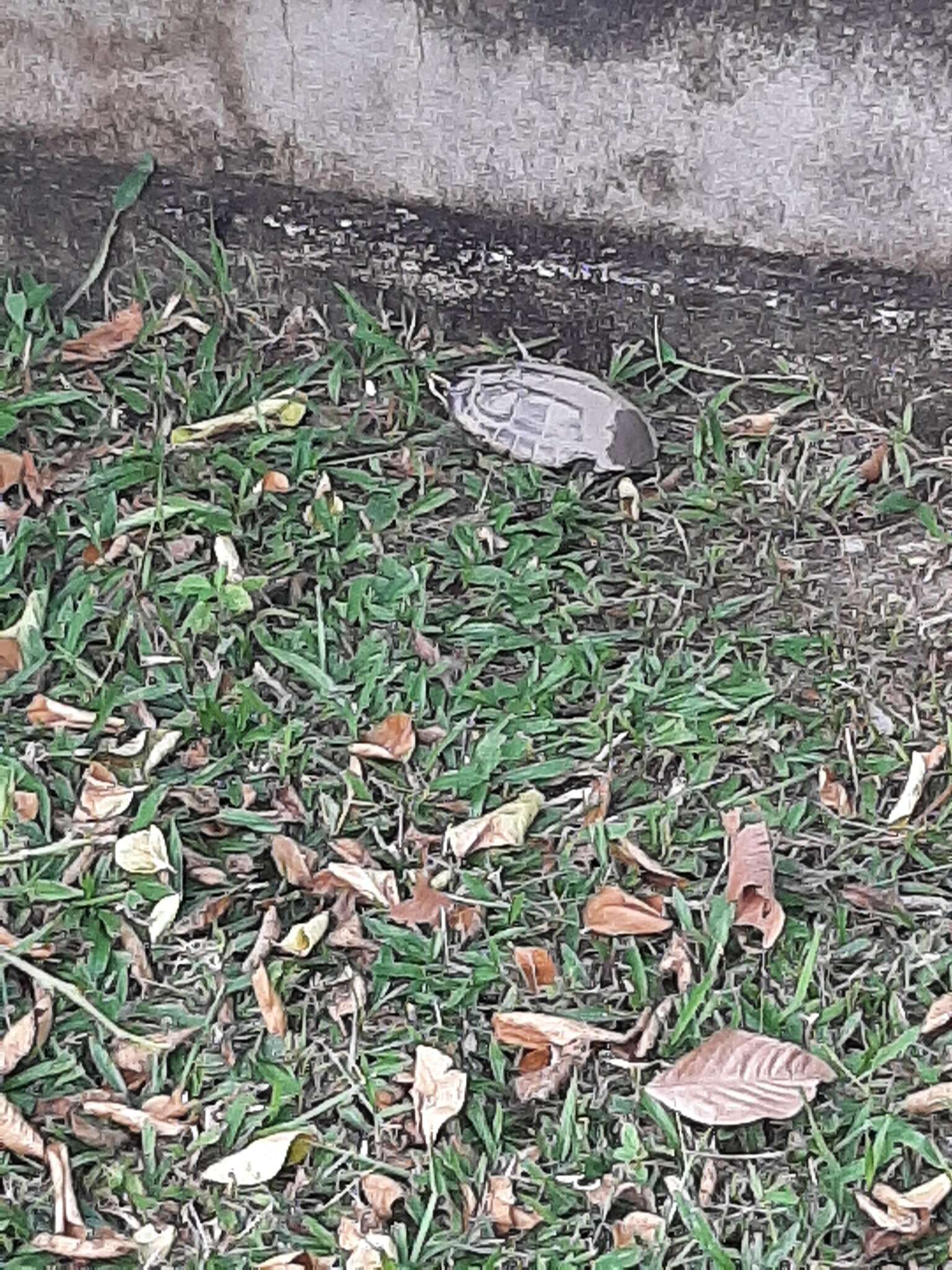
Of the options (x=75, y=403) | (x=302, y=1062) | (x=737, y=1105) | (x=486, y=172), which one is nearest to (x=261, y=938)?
(x=302, y=1062)

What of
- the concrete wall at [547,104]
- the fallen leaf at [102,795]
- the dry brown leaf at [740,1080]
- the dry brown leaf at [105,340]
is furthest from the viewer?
the dry brown leaf at [105,340]

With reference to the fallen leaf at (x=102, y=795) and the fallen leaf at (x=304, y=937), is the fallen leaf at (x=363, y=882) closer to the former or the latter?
the fallen leaf at (x=304, y=937)

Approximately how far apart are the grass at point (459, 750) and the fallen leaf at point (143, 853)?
0.02m

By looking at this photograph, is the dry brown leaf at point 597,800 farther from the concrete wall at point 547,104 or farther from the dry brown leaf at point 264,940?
the concrete wall at point 547,104

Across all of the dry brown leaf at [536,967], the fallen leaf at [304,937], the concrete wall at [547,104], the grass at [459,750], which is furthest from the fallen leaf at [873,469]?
the fallen leaf at [304,937]

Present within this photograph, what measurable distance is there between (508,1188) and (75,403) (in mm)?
1627

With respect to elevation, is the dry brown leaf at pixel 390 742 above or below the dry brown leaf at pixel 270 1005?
above

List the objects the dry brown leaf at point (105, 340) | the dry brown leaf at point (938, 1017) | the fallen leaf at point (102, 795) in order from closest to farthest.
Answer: the dry brown leaf at point (938, 1017)
the fallen leaf at point (102, 795)
the dry brown leaf at point (105, 340)

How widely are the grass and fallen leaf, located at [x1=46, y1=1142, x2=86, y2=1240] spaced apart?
25mm

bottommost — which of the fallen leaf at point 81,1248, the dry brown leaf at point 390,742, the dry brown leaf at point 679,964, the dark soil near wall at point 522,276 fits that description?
the fallen leaf at point 81,1248

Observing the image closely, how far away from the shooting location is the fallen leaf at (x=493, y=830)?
2.36m

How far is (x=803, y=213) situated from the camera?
9.20ft

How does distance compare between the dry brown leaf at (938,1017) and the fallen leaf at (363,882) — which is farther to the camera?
the fallen leaf at (363,882)

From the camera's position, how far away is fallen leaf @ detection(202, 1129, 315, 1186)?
2.02 metres
